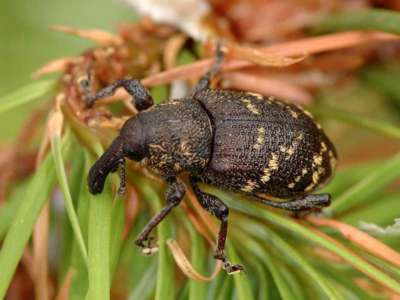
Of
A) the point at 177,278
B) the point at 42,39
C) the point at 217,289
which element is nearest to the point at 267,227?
the point at 217,289

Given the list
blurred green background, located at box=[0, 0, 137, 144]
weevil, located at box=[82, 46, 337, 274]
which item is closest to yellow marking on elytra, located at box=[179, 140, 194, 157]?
weevil, located at box=[82, 46, 337, 274]

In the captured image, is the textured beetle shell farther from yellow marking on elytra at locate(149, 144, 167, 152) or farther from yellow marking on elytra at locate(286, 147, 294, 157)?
yellow marking on elytra at locate(286, 147, 294, 157)

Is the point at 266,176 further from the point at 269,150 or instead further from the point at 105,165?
the point at 105,165

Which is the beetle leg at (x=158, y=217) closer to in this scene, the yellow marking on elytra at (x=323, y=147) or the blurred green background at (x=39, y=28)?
the yellow marking on elytra at (x=323, y=147)

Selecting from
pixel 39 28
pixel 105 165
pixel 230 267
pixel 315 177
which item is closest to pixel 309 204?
pixel 315 177

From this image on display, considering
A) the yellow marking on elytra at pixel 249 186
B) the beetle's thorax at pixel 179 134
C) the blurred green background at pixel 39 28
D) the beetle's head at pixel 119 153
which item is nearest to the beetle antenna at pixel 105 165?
the beetle's head at pixel 119 153
